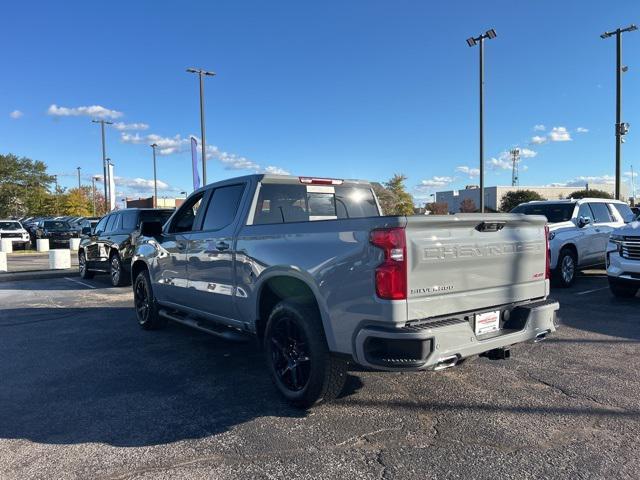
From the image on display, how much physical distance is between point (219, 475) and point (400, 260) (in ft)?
5.84

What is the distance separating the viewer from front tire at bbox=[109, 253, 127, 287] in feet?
38.9

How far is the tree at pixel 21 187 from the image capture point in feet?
239

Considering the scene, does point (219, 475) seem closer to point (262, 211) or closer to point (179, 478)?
point (179, 478)

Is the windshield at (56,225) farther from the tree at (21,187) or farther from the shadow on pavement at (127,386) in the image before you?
the tree at (21,187)

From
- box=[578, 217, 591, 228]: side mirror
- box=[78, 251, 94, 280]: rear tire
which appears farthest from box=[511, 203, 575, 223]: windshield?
box=[78, 251, 94, 280]: rear tire

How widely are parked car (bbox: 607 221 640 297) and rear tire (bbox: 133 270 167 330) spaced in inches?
294

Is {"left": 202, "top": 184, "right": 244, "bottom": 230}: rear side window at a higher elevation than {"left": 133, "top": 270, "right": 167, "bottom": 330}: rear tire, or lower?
higher

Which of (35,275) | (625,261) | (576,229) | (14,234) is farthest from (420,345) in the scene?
(14,234)

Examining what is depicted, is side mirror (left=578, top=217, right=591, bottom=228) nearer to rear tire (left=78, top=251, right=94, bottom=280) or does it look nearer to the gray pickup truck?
the gray pickup truck

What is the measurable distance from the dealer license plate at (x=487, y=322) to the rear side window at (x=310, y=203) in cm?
214

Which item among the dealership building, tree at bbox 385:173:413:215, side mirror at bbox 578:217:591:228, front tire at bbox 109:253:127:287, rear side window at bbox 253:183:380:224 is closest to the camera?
rear side window at bbox 253:183:380:224

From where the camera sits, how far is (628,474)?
3.09m

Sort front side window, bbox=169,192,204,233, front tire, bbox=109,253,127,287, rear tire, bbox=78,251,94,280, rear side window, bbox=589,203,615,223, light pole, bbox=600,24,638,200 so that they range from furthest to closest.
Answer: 1. light pole, bbox=600,24,638,200
2. rear tire, bbox=78,251,94,280
3. front tire, bbox=109,253,127,287
4. rear side window, bbox=589,203,615,223
5. front side window, bbox=169,192,204,233

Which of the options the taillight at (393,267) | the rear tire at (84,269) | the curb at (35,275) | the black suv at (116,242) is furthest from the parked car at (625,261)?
the curb at (35,275)
